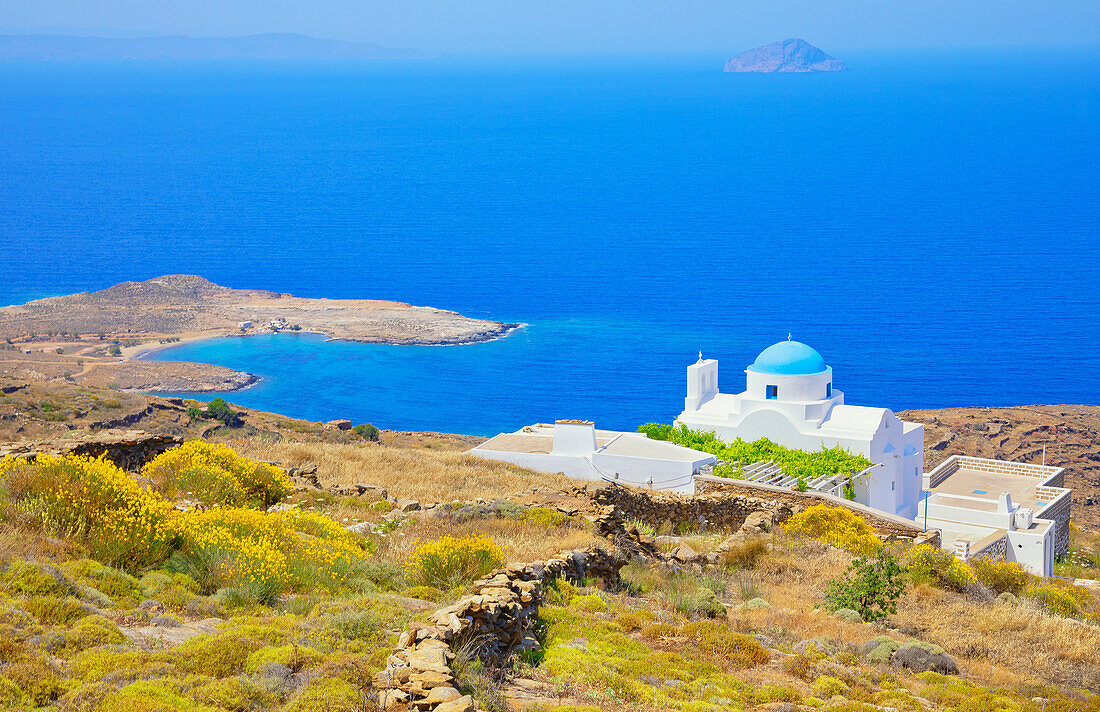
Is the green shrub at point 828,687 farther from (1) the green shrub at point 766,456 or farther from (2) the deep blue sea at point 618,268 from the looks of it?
(2) the deep blue sea at point 618,268

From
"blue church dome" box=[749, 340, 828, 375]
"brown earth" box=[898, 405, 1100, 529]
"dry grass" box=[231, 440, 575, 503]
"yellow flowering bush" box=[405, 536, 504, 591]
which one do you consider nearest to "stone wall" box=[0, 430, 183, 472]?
"dry grass" box=[231, 440, 575, 503]

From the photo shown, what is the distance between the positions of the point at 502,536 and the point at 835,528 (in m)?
8.33

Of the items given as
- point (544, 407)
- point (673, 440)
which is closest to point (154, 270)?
point (544, 407)

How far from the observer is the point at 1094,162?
195 metres

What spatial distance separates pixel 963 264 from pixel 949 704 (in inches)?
4645

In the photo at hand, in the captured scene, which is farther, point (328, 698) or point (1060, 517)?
point (1060, 517)

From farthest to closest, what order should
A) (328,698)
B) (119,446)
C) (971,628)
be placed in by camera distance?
1. (119,446)
2. (971,628)
3. (328,698)

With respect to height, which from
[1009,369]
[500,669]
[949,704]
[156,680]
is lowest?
[1009,369]

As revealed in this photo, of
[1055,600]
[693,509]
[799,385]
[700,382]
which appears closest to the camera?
[1055,600]

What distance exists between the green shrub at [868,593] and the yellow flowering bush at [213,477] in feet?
26.2

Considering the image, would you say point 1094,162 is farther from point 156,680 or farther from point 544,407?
point 156,680

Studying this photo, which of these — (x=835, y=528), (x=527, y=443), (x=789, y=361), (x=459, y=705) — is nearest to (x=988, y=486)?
(x=789, y=361)

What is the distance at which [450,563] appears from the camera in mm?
10477

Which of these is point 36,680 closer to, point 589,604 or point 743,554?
point 589,604
